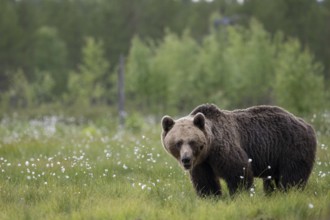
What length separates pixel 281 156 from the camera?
6938 millimetres

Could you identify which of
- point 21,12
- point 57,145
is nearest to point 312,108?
point 57,145

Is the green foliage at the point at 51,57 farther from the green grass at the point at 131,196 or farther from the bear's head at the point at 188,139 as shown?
the bear's head at the point at 188,139

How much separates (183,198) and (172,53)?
93.6 feet

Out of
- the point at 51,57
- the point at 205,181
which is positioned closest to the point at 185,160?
the point at 205,181

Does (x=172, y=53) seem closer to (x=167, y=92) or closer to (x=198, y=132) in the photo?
(x=167, y=92)

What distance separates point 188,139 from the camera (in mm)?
6078

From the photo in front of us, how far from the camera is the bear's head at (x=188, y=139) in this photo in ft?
19.7

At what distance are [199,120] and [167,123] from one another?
0.41 meters

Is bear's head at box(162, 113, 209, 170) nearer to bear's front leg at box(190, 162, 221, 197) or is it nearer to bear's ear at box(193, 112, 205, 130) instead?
bear's ear at box(193, 112, 205, 130)

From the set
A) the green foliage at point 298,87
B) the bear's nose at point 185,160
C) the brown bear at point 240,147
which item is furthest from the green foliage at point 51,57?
Result: the bear's nose at point 185,160

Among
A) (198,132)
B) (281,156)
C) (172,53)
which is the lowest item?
(281,156)

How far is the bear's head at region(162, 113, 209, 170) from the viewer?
19.7 ft

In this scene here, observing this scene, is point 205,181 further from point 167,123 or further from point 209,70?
point 209,70

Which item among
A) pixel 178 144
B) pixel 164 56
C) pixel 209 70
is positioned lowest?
pixel 178 144
